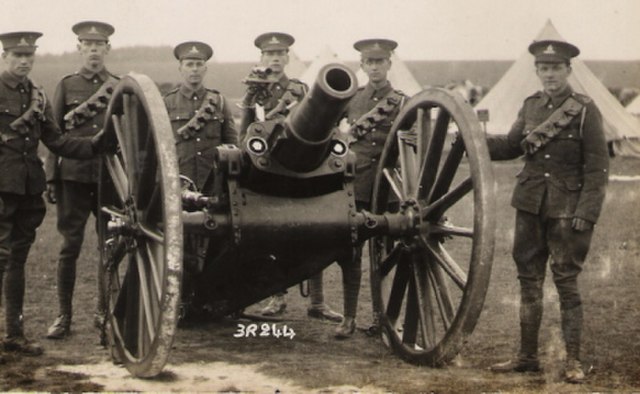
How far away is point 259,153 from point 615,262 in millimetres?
4920

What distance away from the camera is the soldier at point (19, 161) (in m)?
5.57

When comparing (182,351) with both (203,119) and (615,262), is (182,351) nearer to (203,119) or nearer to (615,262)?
(203,119)

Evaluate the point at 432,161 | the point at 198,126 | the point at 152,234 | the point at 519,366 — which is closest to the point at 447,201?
the point at 432,161

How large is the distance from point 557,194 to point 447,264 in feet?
2.52

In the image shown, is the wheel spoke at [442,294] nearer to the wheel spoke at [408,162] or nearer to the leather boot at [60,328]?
the wheel spoke at [408,162]

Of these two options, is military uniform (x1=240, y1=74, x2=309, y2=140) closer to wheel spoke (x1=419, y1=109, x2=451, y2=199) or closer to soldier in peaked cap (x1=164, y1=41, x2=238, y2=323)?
soldier in peaked cap (x1=164, y1=41, x2=238, y2=323)

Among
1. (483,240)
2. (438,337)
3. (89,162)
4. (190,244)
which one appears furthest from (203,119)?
(483,240)

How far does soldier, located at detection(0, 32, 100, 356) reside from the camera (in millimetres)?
5570

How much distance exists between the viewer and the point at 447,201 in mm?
5137

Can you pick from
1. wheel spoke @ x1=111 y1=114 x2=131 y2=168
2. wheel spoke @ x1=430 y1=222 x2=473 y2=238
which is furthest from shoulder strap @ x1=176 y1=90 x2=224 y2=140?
wheel spoke @ x1=430 y1=222 x2=473 y2=238

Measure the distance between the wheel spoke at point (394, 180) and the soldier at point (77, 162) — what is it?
207cm

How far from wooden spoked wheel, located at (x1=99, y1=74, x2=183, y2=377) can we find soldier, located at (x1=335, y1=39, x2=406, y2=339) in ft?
5.68

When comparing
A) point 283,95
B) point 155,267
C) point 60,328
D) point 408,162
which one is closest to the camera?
point 155,267

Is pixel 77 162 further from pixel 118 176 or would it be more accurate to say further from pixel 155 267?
pixel 155 267
